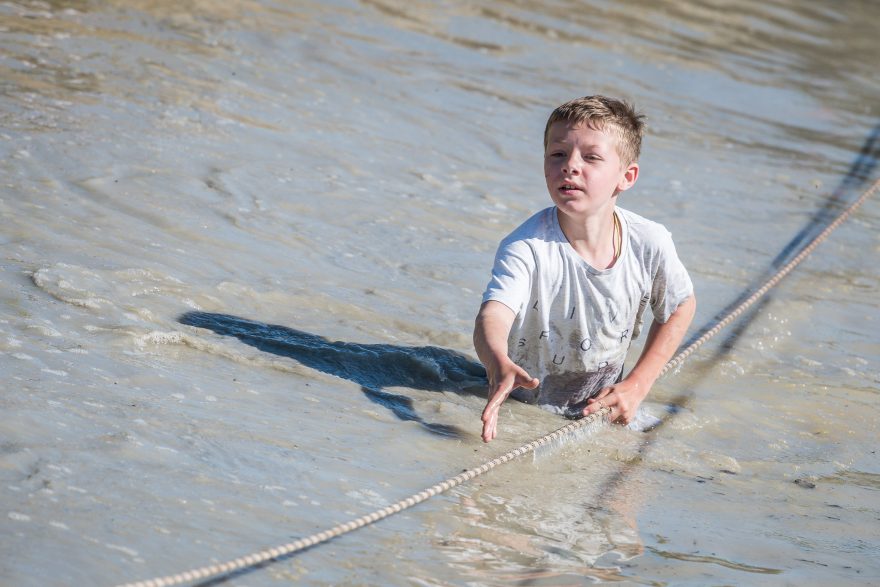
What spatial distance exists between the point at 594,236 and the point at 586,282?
15 cm

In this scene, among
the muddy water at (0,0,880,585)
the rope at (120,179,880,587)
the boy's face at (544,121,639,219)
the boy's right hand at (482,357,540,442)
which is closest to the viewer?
the rope at (120,179,880,587)

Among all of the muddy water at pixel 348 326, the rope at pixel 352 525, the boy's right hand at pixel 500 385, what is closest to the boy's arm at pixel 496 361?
the boy's right hand at pixel 500 385

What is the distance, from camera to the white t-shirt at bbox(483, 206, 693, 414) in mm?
3752

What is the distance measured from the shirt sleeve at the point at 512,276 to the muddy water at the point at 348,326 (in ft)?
1.50

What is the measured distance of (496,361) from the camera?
11.0 feet

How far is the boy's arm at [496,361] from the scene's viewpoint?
3203 millimetres

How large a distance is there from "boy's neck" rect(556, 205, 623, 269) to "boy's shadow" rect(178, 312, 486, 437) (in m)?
0.67

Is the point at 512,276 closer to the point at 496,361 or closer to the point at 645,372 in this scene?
the point at 496,361

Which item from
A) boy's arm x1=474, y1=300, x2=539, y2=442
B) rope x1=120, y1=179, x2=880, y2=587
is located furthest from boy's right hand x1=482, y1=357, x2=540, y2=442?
rope x1=120, y1=179, x2=880, y2=587

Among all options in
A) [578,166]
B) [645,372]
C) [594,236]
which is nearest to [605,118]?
[578,166]

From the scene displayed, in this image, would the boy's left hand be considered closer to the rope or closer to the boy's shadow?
the rope

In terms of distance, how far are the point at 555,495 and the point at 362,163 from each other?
3598 millimetres

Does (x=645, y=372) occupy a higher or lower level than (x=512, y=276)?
lower

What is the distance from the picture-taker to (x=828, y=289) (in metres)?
6.03
